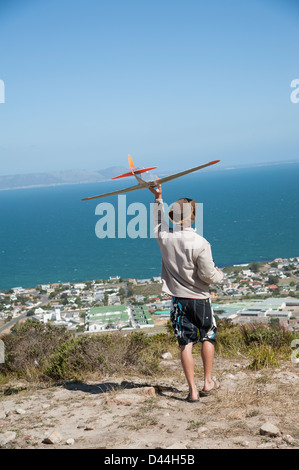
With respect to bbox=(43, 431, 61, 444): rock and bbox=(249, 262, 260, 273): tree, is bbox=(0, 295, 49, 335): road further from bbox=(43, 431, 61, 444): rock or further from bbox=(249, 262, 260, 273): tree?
bbox=(249, 262, 260, 273): tree

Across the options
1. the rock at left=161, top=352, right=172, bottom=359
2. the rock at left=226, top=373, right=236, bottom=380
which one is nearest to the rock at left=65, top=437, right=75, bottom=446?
the rock at left=226, top=373, right=236, bottom=380

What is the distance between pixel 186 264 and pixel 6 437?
203 cm

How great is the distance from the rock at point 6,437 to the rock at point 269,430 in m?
1.92

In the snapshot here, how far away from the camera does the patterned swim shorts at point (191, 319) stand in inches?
153

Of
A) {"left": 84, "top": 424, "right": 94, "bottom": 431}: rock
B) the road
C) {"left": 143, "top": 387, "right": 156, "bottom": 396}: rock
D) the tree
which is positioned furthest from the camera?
the tree

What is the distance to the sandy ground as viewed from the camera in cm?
307

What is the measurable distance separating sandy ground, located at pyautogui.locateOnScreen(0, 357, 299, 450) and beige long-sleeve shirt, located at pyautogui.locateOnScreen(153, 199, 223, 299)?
103 cm

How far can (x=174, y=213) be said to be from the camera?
3869 mm

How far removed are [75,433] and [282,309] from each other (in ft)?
62.3

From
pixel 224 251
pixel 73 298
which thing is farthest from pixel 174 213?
pixel 224 251

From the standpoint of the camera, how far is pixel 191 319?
3938 millimetres

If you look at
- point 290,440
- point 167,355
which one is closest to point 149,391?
point 290,440

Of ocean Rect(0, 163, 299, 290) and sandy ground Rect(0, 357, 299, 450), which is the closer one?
sandy ground Rect(0, 357, 299, 450)

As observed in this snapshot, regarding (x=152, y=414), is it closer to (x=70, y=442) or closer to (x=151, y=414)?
(x=151, y=414)
